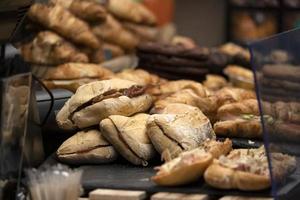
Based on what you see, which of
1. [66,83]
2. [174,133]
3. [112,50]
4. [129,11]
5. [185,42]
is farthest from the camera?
[185,42]

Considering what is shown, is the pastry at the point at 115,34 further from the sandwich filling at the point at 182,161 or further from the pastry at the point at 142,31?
the sandwich filling at the point at 182,161

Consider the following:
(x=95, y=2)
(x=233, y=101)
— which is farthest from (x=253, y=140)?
(x=95, y=2)

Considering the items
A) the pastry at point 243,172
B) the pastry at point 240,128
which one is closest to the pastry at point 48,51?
the pastry at point 240,128

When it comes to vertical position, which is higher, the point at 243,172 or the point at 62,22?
the point at 62,22

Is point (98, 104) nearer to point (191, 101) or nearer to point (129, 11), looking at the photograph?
point (191, 101)

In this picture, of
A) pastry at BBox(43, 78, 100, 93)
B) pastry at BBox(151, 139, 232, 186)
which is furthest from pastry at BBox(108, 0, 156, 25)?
pastry at BBox(151, 139, 232, 186)

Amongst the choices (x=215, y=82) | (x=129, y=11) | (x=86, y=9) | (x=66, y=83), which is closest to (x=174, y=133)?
(x=66, y=83)

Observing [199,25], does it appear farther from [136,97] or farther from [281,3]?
[136,97]
